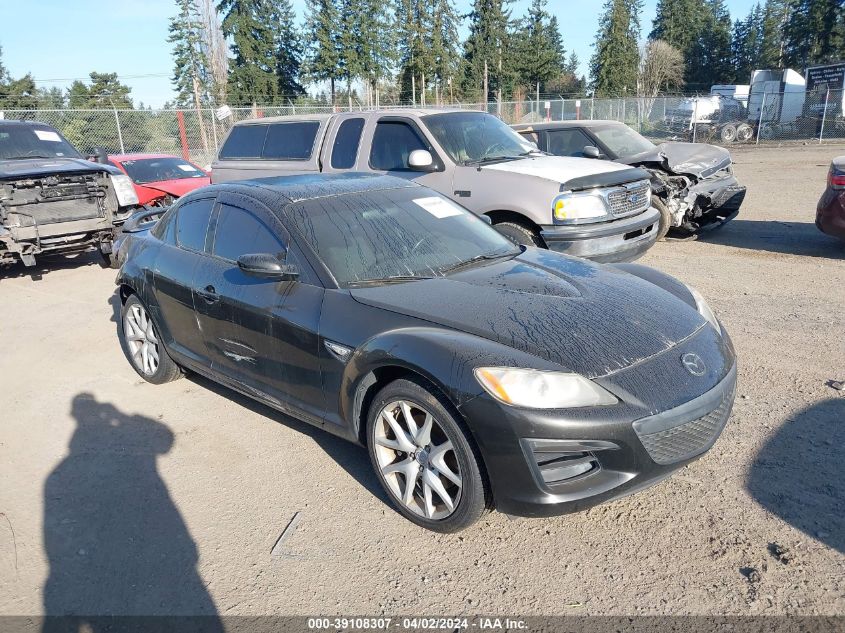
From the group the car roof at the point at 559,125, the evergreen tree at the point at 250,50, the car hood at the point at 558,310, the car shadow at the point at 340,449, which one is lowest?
the car shadow at the point at 340,449

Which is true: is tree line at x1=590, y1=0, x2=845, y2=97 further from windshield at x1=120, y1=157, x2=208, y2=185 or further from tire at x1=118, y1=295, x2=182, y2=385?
tire at x1=118, y1=295, x2=182, y2=385

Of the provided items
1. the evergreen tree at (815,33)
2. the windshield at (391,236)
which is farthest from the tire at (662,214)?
the evergreen tree at (815,33)

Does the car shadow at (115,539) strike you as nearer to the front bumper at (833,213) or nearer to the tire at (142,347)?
the tire at (142,347)

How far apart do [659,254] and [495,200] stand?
317 centimetres

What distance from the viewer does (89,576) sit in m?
2.88

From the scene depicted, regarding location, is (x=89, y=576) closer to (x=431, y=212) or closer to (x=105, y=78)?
(x=431, y=212)

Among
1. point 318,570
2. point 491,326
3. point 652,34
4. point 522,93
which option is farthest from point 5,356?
point 652,34

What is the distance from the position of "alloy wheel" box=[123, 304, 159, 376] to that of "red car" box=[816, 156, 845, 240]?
7.34 metres

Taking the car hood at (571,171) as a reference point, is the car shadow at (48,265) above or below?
below

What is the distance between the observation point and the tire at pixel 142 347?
491 centimetres

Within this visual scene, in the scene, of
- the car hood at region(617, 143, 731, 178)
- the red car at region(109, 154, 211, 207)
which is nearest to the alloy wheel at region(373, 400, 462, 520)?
the car hood at region(617, 143, 731, 178)

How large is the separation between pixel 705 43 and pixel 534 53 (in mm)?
26906

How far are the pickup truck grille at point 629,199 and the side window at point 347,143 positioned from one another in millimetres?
2990

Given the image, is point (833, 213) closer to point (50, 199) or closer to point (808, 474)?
point (808, 474)
